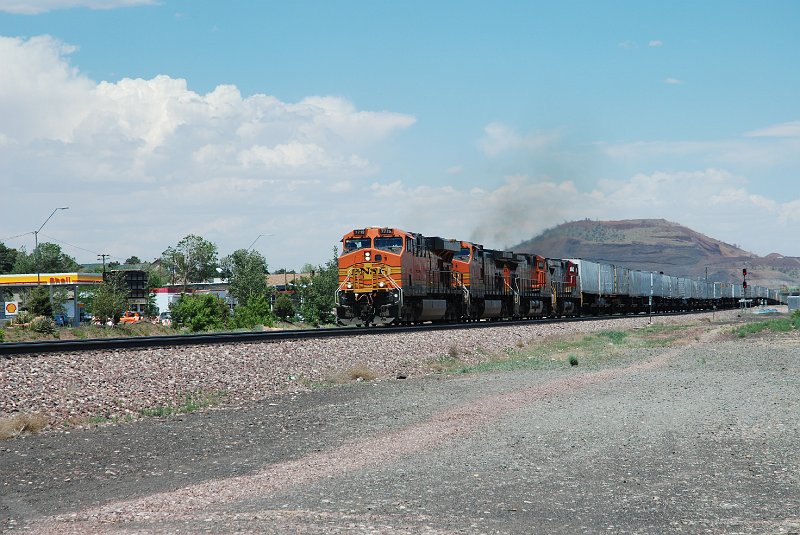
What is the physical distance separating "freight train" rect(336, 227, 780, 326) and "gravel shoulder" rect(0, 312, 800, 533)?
58.7ft

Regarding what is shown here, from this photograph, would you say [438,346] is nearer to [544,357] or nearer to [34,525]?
[544,357]

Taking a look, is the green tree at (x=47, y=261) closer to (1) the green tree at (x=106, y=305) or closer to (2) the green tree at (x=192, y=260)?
(2) the green tree at (x=192, y=260)

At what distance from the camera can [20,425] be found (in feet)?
40.5

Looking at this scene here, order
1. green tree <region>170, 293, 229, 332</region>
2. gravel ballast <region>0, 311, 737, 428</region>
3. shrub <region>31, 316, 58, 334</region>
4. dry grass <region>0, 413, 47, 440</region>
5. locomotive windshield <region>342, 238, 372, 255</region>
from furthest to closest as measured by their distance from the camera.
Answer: green tree <region>170, 293, 229, 332</region>
shrub <region>31, 316, 58, 334</region>
locomotive windshield <region>342, 238, 372, 255</region>
gravel ballast <region>0, 311, 737, 428</region>
dry grass <region>0, 413, 47, 440</region>

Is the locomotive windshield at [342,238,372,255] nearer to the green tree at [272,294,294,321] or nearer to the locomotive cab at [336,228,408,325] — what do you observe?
the locomotive cab at [336,228,408,325]

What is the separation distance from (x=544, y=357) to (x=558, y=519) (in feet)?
62.3

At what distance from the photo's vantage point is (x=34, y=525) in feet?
24.2

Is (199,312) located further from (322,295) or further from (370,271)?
(370,271)

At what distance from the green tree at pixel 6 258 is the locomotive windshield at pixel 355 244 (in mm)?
168715

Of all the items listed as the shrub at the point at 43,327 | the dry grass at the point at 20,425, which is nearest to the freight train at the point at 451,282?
the shrub at the point at 43,327

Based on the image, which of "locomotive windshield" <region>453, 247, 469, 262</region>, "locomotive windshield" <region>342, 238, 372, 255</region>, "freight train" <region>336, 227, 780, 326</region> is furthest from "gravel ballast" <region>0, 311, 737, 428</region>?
"locomotive windshield" <region>453, 247, 469, 262</region>

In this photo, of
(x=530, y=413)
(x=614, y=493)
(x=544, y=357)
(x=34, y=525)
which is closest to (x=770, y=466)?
(x=614, y=493)

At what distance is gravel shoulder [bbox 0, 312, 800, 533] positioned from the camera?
7.37 m

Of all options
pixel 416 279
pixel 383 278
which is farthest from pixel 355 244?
pixel 416 279
